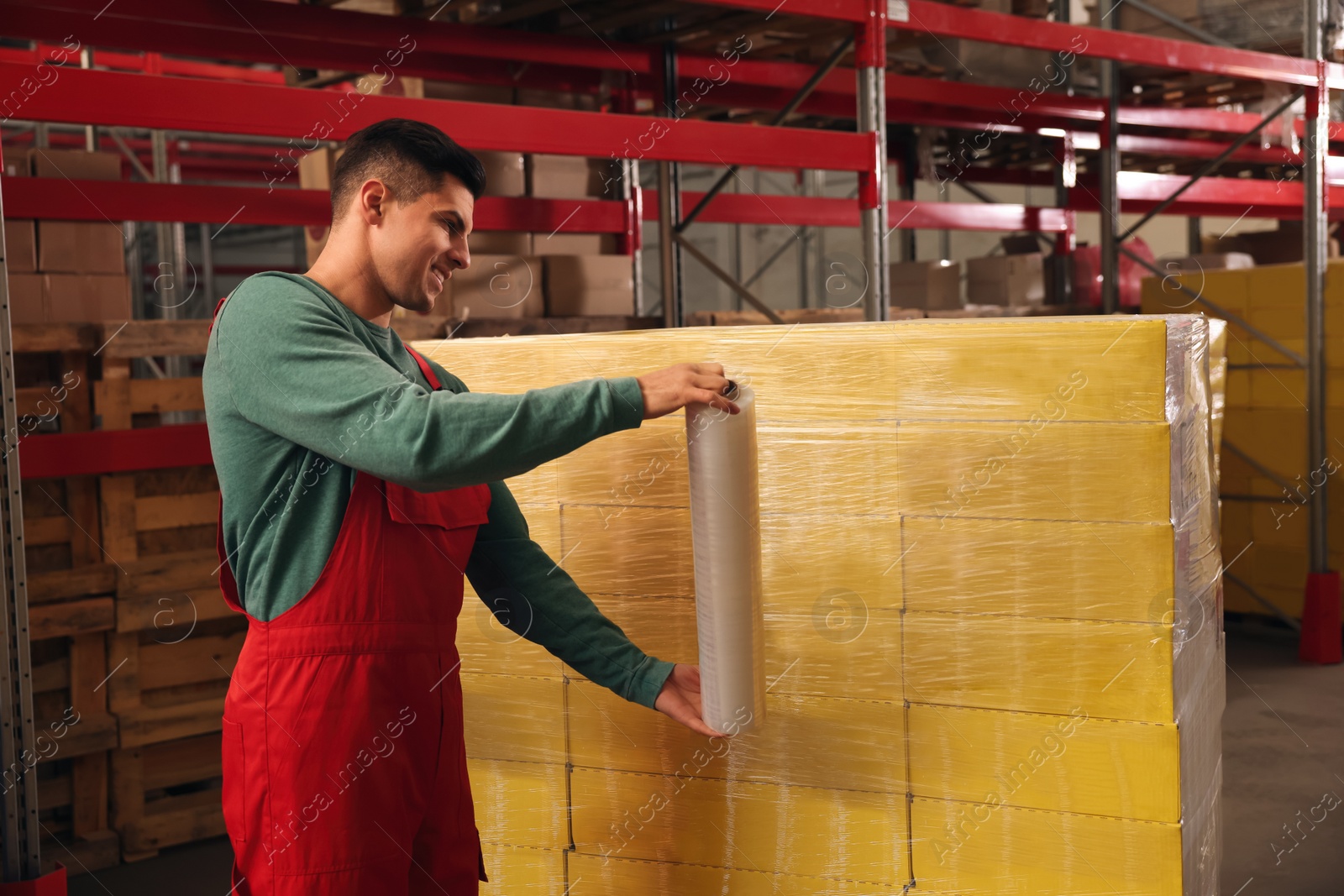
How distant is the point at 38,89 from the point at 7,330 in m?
0.71

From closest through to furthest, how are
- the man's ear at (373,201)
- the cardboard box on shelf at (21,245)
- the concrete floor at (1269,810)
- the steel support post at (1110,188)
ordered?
the man's ear at (373,201)
the concrete floor at (1269,810)
the cardboard box on shelf at (21,245)
the steel support post at (1110,188)

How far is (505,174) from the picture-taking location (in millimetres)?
6375

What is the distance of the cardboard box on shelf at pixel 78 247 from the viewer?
17.0ft

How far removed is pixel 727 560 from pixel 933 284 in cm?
714

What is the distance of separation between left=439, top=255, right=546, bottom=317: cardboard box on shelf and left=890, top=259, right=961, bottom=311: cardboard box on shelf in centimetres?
358

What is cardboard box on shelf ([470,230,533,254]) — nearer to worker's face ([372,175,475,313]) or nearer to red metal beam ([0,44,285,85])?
worker's face ([372,175,475,313])

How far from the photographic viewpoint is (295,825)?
205 cm

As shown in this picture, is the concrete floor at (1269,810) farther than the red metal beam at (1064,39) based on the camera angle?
No

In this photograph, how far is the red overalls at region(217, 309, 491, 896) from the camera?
81.0 inches

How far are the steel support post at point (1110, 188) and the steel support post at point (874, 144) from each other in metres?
3.90

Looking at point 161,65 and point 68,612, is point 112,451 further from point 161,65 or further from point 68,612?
point 161,65

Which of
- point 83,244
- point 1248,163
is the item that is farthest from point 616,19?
point 1248,163

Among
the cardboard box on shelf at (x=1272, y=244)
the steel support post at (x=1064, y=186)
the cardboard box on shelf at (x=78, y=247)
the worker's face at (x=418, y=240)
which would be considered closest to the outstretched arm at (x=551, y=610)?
the worker's face at (x=418, y=240)

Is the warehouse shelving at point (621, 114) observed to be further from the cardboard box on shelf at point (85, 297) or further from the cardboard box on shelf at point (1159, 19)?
the cardboard box on shelf at point (1159, 19)
